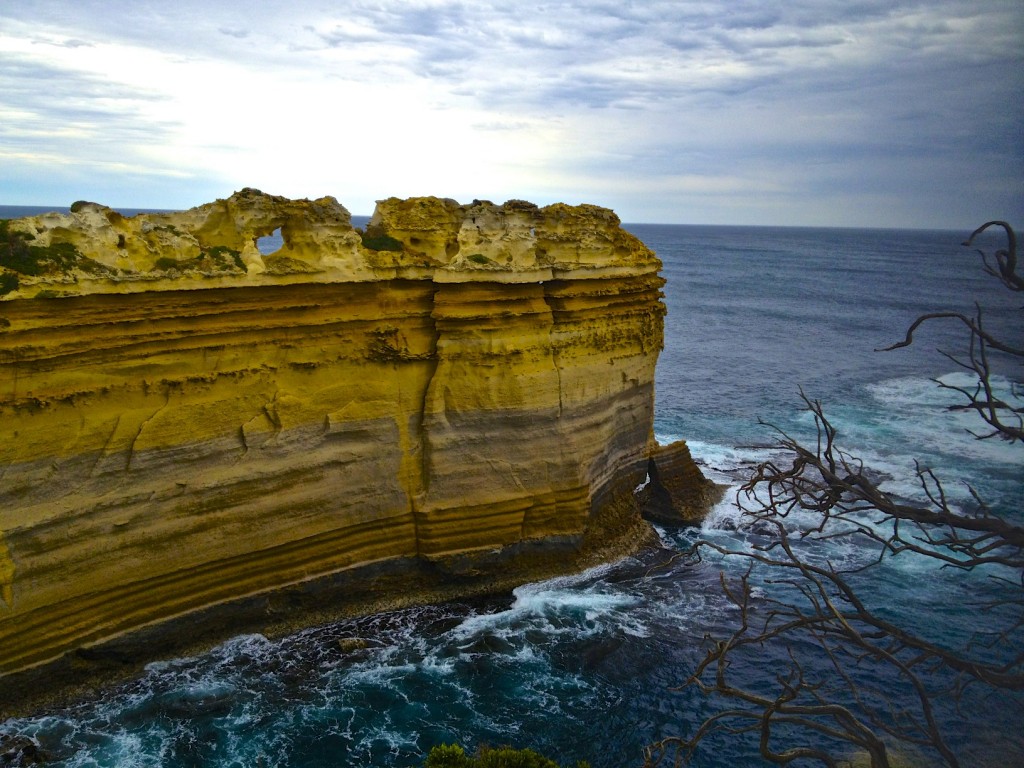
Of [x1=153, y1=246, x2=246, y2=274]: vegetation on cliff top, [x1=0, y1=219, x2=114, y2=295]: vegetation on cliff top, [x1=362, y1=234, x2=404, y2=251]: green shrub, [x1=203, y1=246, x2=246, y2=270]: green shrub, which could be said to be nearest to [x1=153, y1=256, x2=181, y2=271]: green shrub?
[x1=153, y1=246, x2=246, y2=274]: vegetation on cliff top

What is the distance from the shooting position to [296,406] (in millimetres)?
15734

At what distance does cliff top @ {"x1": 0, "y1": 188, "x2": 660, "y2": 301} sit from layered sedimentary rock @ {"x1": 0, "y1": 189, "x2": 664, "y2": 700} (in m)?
0.05

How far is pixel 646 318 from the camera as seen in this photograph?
67.1 feet

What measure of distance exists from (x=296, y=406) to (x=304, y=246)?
3304mm

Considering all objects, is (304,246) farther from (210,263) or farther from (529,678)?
(529,678)

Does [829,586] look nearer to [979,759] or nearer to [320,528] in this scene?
[979,759]

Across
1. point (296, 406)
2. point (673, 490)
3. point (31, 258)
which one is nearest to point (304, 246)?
point (296, 406)

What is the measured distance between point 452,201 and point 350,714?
11.0 meters

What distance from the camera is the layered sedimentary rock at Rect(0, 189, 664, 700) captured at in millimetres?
13172

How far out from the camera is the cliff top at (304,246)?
13133 mm

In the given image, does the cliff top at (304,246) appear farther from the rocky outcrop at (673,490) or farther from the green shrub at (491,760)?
the green shrub at (491,760)

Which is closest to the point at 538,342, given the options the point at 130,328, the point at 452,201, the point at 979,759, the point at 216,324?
the point at 452,201

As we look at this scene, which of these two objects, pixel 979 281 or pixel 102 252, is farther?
pixel 979 281

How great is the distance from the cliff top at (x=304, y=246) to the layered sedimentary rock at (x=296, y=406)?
0.05m
